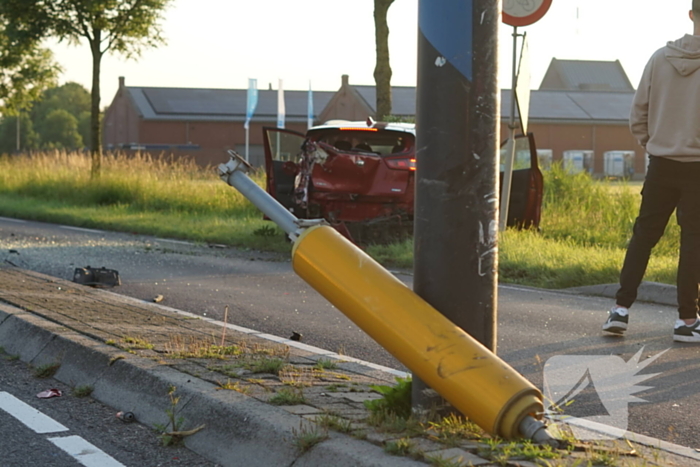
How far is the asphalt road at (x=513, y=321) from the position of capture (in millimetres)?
4527

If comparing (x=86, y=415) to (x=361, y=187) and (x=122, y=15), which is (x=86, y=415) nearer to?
(x=361, y=187)

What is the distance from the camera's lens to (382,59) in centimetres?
1728

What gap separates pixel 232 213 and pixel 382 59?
478 centimetres

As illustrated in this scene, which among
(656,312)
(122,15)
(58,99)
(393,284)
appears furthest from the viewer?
(58,99)

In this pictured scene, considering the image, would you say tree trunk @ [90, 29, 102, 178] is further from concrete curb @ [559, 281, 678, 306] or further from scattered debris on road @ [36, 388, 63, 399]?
scattered debris on road @ [36, 388, 63, 399]

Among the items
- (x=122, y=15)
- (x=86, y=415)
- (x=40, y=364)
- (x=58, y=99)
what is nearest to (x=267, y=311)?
(x=40, y=364)

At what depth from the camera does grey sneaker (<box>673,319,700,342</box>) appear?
6082mm

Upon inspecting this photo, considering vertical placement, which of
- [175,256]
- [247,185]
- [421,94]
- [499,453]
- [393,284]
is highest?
[421,94]

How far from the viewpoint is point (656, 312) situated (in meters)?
7.57

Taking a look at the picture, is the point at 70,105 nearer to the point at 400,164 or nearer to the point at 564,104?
the point at 564,104

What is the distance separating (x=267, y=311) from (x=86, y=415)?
11.1 feet

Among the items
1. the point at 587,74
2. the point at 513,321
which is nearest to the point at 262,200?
the point at 513,321

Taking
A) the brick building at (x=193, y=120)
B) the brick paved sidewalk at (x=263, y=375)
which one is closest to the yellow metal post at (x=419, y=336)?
the brick paved sidewalk at (x=263, y=375)

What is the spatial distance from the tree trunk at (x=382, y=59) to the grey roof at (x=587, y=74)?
70.6 metres
